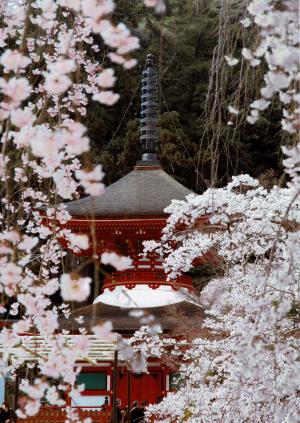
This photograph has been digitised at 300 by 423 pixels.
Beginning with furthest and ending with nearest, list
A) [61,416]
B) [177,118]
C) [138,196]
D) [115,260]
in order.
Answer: [177,118]
[138,196]
[61,416]
[115,260]

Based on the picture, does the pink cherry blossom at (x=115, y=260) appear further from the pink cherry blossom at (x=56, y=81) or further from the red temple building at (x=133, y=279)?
the red temple building at (x=133, y=279)

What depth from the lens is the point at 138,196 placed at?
13.3m

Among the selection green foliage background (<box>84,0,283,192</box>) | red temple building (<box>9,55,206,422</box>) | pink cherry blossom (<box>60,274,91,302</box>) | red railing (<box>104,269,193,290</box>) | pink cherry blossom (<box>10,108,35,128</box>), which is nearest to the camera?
pink cherry blossom (<box>60,274,91,302</box>)

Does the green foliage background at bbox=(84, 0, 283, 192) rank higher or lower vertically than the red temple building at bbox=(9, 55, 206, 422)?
higher

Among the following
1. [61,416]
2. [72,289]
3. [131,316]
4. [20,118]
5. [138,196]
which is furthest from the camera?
[138,196]

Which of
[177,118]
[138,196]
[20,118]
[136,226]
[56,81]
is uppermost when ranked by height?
[177,118]

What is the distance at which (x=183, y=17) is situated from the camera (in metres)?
19.0

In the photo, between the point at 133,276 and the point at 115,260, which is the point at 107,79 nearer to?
the point at 115,260

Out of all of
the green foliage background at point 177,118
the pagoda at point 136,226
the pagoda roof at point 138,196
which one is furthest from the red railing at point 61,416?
the green foliage background at point 177,118

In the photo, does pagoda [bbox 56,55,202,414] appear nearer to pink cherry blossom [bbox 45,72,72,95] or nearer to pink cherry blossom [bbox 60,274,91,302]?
pink cherry blossom [bbox 60,274,91,302]

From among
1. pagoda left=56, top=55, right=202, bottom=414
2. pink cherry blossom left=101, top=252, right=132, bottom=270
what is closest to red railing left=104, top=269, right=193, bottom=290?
pagoda left=56, top=55, right=202, bottom=414

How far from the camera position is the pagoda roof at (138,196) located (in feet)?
42.1

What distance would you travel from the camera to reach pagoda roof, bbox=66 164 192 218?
1283cm

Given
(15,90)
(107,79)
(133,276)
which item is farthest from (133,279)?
(15,90)
